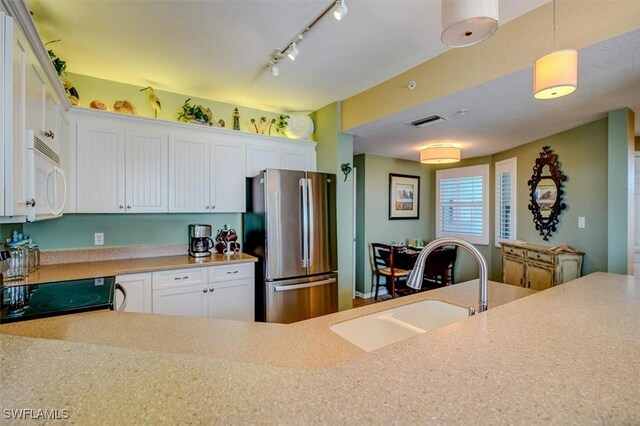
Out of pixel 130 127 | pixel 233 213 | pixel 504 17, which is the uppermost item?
pixel 504 17

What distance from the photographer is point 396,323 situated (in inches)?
55.7

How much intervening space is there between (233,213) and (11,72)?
7.67 ft

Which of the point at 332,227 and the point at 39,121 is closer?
the point at 39,121

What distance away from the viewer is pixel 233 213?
11.2 ft

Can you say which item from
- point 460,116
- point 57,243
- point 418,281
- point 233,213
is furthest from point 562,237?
point 57,243

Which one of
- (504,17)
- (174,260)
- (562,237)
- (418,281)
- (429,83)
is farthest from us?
(562,237)

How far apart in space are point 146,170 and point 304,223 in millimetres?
1586

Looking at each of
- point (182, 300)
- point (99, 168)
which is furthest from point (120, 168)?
point (182, 300)

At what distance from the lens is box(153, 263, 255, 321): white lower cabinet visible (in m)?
2.52

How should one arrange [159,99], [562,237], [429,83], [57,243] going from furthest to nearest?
[562,237] < [159,99] < [57,243] < [429,83]

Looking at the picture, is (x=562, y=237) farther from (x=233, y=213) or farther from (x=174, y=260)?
(x=174, y=260)

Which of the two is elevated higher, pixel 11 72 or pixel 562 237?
pixel 11 72

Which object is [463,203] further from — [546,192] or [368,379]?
[368,379]

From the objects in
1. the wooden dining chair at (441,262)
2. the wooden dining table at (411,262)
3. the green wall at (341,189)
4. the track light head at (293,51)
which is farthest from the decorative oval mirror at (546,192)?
the track light head at (293,51)
